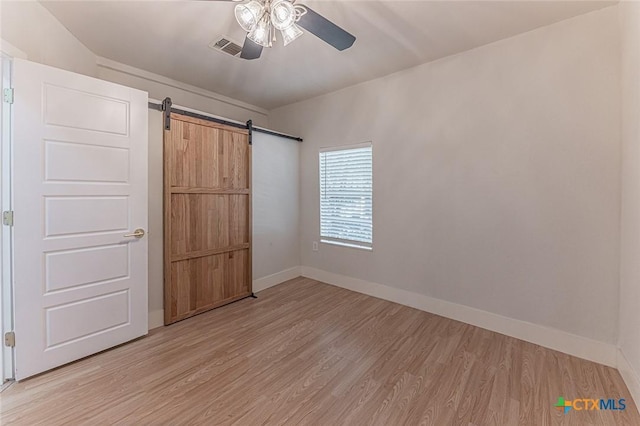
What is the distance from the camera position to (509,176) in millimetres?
2514

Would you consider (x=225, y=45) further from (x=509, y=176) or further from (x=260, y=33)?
(x=509, y=176)

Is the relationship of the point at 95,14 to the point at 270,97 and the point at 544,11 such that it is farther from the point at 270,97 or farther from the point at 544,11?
the point at 544,11

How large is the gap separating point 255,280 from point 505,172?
3192 mm

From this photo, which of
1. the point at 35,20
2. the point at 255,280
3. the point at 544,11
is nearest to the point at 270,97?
the point at 35,20

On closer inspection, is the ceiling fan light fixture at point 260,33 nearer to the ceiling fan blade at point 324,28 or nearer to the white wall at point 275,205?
the ceiling fan blade at point 324,28

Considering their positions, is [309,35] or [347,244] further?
[347,244]

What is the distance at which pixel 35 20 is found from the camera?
6.70 feet

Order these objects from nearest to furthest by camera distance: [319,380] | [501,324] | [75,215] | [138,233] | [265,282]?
1. [319,380]
2. [75,215]
3. [138,233]
4. [501,324]
5. [265,282]

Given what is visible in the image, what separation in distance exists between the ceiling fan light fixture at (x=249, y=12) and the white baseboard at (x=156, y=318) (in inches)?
107

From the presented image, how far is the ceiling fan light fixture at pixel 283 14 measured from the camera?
1644 millimetres

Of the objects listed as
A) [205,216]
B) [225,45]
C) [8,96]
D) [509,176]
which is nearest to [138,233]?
[205,216]

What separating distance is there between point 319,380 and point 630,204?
8.35 feet

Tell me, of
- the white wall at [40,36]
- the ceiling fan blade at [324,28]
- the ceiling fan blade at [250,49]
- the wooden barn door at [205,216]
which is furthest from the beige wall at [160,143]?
the ceiling fan blade at [324,28]

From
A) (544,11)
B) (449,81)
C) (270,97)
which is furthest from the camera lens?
(270,97)
